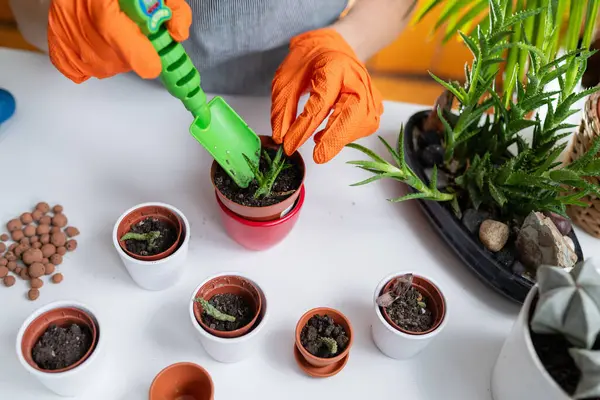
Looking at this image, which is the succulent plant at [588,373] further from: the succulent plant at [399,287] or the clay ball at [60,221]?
the clay ball at [60,221]

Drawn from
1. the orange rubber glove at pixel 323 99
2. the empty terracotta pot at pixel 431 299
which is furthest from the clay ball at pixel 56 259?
the empty terracotta pot at pixel 431 299

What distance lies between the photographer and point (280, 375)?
0.67 metres

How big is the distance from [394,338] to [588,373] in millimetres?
216

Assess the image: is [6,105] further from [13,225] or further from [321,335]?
[321,335]

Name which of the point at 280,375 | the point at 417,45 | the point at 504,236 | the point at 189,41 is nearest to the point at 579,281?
the point at 504,236

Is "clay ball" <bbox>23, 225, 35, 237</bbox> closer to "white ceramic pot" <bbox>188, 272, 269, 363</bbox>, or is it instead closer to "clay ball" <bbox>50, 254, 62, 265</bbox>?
"clay ball" <bbox>50, 254, 62, 265</bbox>

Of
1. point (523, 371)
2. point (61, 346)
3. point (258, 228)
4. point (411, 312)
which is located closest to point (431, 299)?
point (411, 312)

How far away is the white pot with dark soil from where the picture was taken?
0.51 metres

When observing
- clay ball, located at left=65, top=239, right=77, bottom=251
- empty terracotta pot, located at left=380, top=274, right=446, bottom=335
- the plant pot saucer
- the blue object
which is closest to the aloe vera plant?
empty terracotta pot, located at left=380, top=274, right=446, bottom=335

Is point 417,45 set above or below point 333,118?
below

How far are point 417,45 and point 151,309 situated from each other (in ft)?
4.36

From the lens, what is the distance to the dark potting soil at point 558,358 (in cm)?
55

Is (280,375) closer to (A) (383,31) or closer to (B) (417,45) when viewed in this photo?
(A) (383,31)

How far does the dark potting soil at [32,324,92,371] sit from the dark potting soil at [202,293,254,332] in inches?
5.8
